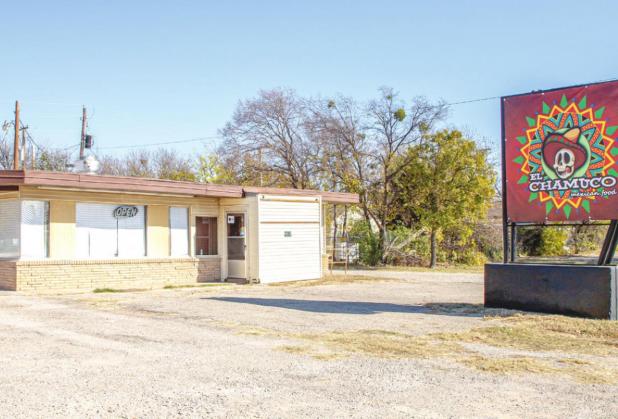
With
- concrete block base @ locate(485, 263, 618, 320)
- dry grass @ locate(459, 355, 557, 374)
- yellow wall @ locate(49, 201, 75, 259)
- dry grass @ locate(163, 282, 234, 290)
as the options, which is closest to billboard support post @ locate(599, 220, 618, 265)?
concrete block base @ locate(485, 263, 618, 320)

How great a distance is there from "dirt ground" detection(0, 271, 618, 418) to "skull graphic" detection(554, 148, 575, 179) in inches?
112

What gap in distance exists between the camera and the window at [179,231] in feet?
64.0

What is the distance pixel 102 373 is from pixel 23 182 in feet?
31.8

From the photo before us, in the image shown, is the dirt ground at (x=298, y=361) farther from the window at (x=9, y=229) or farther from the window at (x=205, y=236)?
the window at (x=205, y=236)

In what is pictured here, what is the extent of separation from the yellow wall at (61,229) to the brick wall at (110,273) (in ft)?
0.84

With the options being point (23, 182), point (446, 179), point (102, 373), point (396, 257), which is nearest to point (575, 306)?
point (102, 373)

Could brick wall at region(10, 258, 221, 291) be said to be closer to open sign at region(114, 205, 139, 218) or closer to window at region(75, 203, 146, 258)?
window at region(75, 203, 146, 258)

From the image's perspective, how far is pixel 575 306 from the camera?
12273mm

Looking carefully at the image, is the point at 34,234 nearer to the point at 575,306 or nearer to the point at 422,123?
the point at 575,306

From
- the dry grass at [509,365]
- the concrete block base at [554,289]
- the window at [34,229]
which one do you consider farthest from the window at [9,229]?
the dry grass at [509,365]

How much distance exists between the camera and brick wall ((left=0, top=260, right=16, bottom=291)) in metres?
16.5

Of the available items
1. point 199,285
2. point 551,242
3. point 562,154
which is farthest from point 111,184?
point 551,242

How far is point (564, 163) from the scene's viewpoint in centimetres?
1297

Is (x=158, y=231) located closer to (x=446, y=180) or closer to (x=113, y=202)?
(x=113, y=202)
